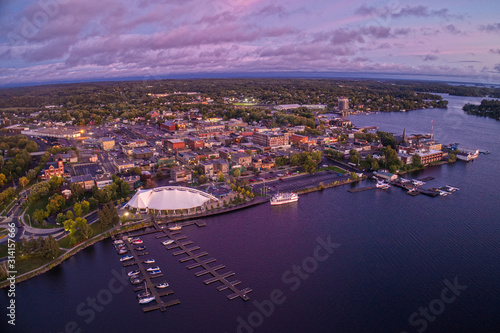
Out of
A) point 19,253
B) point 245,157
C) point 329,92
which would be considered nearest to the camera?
point 19,253

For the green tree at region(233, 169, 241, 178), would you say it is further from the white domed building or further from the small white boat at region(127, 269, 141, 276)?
the small white boat at region(127, 269, 141, 276)

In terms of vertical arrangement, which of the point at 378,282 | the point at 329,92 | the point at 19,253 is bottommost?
the point at 378,282

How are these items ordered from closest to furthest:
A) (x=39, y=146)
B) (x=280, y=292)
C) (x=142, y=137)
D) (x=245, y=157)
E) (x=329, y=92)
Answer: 1. (x=280, y=292)
2. (x=245, y=157)
3. (x=39, y=146)
4. (x=142, y=137)
5. (x=329, y=92)

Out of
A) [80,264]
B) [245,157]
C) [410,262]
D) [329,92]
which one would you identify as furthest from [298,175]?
[329,92]

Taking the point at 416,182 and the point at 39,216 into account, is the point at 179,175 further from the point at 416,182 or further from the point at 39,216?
the point at 416,182

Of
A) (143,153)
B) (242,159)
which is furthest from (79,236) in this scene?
(143,153)

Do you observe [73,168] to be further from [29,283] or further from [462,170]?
[462,170]

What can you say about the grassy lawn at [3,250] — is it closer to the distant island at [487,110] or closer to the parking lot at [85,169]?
the parking lot at [85,169]

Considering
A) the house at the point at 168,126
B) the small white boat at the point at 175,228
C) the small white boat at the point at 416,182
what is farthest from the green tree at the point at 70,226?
the house at the point at 168,126
